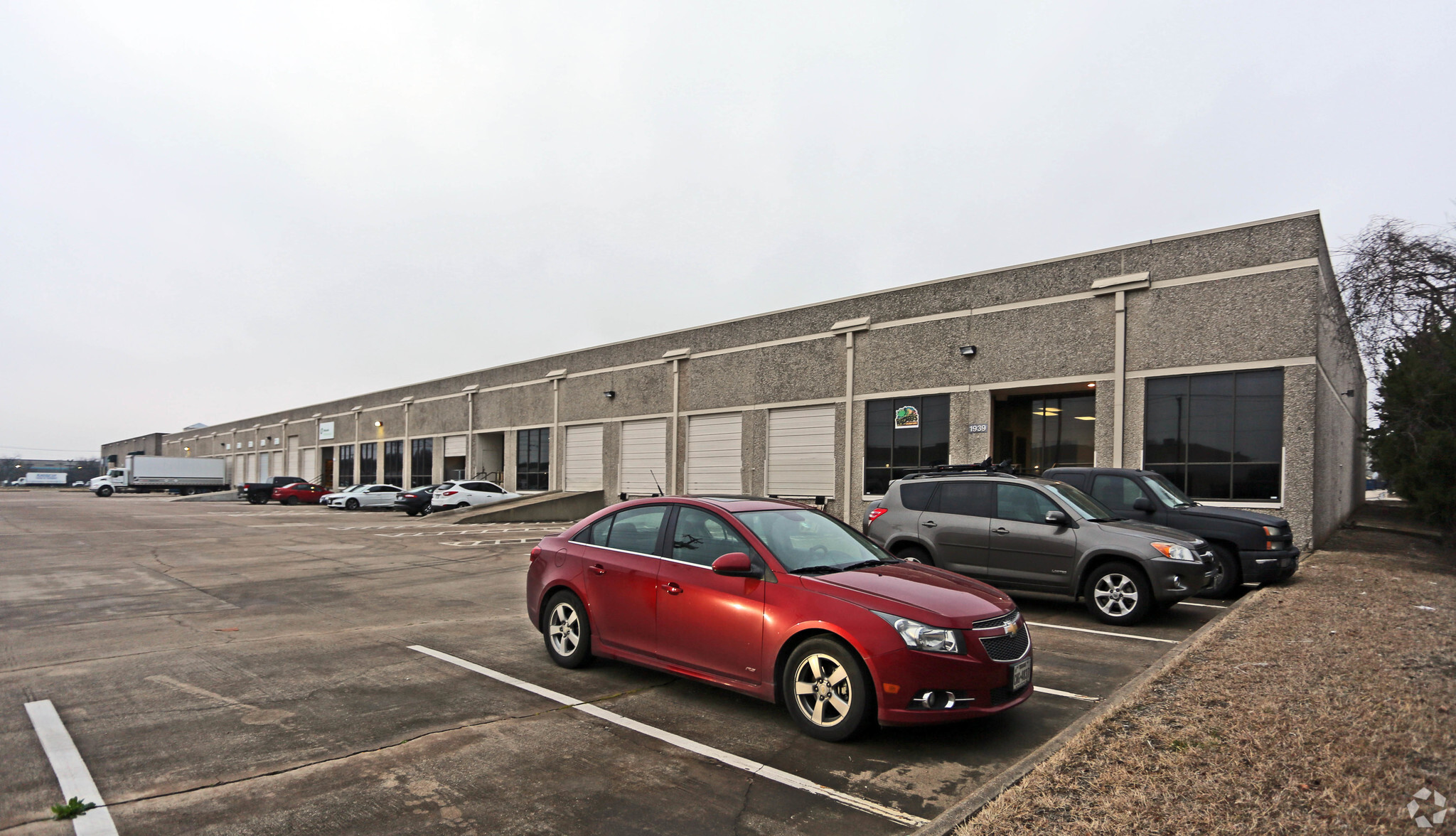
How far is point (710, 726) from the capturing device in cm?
500

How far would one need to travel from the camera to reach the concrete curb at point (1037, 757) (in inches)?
135

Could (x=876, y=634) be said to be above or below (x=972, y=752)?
above

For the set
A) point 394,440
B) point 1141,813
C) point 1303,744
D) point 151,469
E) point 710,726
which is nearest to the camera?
point 1141,813

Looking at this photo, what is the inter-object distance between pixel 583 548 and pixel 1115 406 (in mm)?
14532

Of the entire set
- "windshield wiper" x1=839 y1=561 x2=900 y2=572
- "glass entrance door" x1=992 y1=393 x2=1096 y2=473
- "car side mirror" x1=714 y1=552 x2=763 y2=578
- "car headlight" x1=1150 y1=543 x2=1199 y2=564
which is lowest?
"car headlight" x1=1150 y1=543 x2=1199 y2=564

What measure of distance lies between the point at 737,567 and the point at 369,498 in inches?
1503

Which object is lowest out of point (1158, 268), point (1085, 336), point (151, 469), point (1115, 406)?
point (151, 469)

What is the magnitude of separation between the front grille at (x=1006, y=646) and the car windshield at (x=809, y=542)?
112 centimetres

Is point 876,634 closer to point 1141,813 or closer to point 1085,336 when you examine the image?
point 1141,813

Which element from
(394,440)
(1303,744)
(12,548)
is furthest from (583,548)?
(394,440)

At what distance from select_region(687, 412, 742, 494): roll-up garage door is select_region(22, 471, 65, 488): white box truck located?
11709 cm

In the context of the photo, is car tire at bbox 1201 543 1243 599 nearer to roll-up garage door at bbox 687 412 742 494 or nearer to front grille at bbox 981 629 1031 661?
front grille at bbox 981 629 1031 661

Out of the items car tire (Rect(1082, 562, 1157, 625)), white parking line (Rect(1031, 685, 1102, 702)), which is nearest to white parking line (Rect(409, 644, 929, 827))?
white parking line (Rect(1031, 685, 1102, 702))

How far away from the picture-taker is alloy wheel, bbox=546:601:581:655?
630cm
